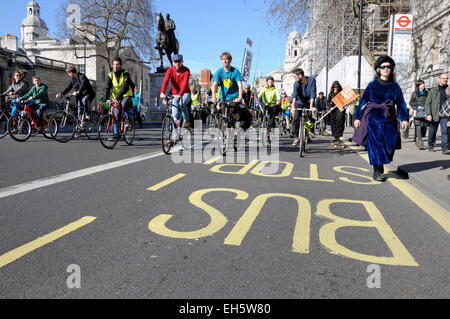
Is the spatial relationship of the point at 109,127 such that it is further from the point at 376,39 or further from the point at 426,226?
the point at 376,39

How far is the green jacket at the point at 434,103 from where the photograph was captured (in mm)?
9352

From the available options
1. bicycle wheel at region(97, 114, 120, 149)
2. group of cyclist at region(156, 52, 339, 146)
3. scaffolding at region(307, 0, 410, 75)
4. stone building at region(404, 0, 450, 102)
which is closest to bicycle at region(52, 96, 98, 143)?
bicycle wheel at region(97, 114, 120, 149)

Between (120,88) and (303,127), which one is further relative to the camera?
(120,88)

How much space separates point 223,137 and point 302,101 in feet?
8.11

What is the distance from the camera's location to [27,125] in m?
10.8

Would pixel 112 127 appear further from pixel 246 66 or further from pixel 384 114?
pixel 246 66

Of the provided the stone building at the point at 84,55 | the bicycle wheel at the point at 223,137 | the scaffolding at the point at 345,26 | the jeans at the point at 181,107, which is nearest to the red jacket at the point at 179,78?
the jeans at the point at 181,107

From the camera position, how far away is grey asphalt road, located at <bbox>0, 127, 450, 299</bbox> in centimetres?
224

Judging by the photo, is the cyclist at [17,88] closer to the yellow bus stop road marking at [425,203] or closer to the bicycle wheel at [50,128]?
the bicycle wheel at [50,128]

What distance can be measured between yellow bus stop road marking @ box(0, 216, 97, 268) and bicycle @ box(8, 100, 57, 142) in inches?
321

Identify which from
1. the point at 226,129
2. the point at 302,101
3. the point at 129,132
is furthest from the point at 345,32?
the point at 226,129

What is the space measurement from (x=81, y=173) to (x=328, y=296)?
4423 millimetres

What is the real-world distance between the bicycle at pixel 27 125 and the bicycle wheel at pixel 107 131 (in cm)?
223

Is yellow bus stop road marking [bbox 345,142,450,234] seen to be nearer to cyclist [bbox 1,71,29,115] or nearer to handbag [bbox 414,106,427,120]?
handbag [bbox 414,106,427,120]
